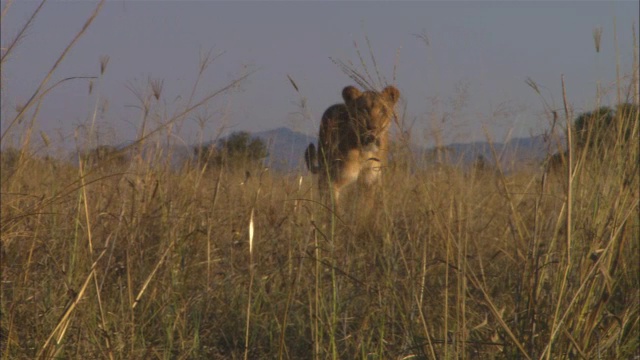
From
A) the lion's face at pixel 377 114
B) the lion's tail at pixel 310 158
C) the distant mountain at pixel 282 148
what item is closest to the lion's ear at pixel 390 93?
the lion's face at pixel 377 114

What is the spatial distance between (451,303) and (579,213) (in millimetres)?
552

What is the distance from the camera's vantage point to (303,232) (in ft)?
10.5

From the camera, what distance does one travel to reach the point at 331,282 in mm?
2754

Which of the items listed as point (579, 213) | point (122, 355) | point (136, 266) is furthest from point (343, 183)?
point (122, 355)

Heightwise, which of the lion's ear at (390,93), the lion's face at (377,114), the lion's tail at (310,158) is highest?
the lion's ear at (390,93)

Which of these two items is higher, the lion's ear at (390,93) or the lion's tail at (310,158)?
the lion's ear at (390,93)

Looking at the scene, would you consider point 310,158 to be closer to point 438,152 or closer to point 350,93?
point 438,152

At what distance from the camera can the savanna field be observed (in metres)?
1.86

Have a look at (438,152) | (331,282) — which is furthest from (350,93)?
(438,152)

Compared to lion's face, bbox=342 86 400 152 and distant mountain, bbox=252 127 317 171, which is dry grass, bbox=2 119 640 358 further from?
distant mountain, bbox=252 127 317 171

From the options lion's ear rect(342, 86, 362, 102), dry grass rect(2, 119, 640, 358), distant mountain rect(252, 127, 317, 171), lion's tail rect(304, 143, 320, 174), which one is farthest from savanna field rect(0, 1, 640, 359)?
lion's ear rect(342, 86, 362, 102)

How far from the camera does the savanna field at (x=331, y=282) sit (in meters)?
1.86

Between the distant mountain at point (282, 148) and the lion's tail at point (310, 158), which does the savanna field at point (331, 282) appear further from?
the distant mountain at point (282, 148)

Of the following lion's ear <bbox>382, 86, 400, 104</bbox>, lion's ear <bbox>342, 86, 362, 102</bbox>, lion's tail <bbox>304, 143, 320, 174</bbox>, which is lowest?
lion's tail <bbox>304, 143, 320, 174</bbox>
